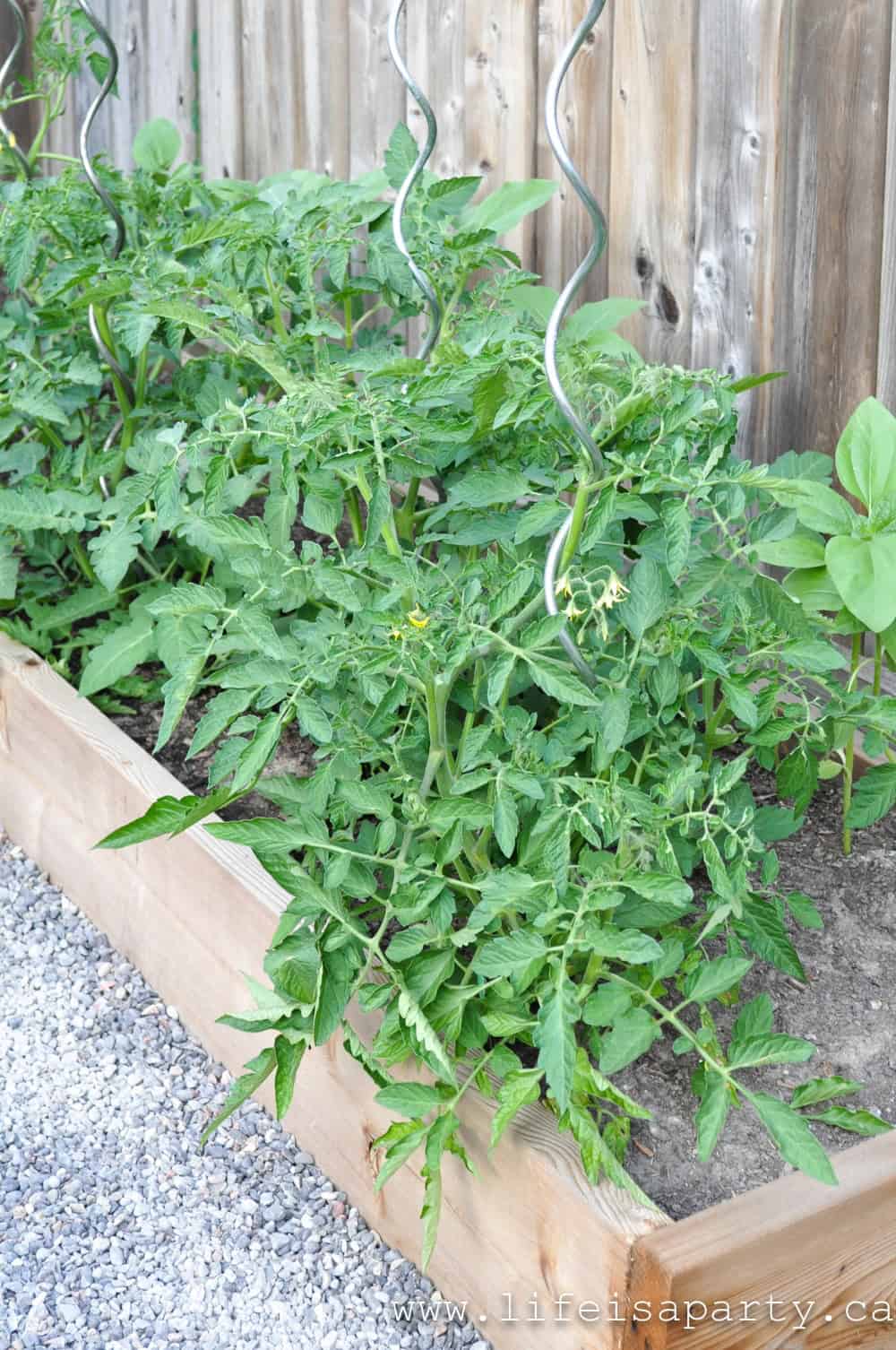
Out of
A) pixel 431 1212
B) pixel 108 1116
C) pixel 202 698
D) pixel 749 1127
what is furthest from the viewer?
pixel 202 698

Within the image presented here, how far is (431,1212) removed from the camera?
1.48 meters

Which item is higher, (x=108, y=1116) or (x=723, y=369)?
(x=723, y=369)

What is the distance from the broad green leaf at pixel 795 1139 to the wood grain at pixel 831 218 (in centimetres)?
111

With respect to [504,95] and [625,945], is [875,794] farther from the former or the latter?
[504,95]

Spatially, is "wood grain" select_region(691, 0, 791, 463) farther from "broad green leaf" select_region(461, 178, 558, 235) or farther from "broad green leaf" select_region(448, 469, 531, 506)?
"broad green leaf" select_region(448, 469, 531, 506)

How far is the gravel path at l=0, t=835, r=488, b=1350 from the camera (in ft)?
5.45

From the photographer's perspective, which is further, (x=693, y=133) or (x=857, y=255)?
(x=693, y=133)

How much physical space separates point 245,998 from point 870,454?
1.04m

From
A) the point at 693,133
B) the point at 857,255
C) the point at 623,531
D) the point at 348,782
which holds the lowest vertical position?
the point at 348,782

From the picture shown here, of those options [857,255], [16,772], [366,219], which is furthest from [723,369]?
[16,772]

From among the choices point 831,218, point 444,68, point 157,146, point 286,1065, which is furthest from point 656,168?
point 286,1065

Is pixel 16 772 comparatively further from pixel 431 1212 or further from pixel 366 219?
pixel 431 1212

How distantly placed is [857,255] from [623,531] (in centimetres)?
57

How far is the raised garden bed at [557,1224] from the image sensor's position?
135 cm
